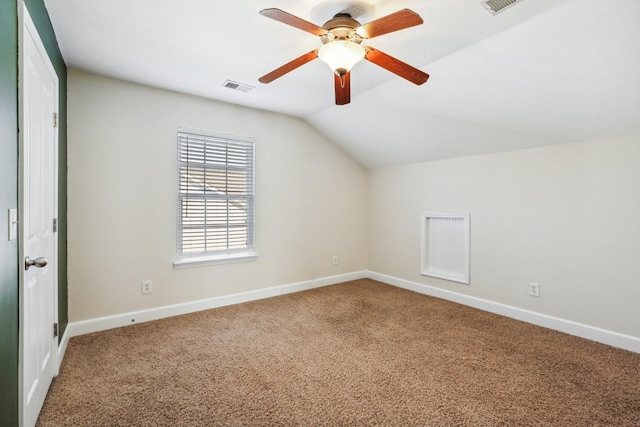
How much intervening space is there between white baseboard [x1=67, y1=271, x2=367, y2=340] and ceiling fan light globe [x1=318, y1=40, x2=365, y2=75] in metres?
2.77

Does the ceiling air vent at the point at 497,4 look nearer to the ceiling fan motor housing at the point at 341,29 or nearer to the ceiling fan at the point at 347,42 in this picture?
the ceiling fan at the point at 347,42

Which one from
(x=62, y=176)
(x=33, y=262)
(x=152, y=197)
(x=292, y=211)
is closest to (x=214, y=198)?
(x=152, y=197)

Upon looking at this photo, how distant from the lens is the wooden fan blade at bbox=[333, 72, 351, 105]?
2.08 metres

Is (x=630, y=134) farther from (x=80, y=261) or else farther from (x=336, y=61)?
(x=80, y=261)

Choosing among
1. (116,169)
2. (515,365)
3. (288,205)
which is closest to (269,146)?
(288,205)

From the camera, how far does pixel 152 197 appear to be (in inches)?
125

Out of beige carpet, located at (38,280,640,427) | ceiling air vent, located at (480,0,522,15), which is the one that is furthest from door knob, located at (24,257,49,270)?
ceiling air vent, located at (480,0,522,15)

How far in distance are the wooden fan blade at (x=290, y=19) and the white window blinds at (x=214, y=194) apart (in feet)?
6.87

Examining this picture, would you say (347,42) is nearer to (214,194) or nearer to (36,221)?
(36,221)

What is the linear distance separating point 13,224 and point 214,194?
2285mm

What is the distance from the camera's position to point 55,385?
2.01m

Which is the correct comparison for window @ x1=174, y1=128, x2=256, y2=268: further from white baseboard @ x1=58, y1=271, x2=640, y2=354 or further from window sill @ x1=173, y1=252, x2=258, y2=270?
white baseboard @ x1=58, y1=271, x2=640, y2=354

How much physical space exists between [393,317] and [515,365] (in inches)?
46.5

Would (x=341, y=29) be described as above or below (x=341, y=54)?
above
